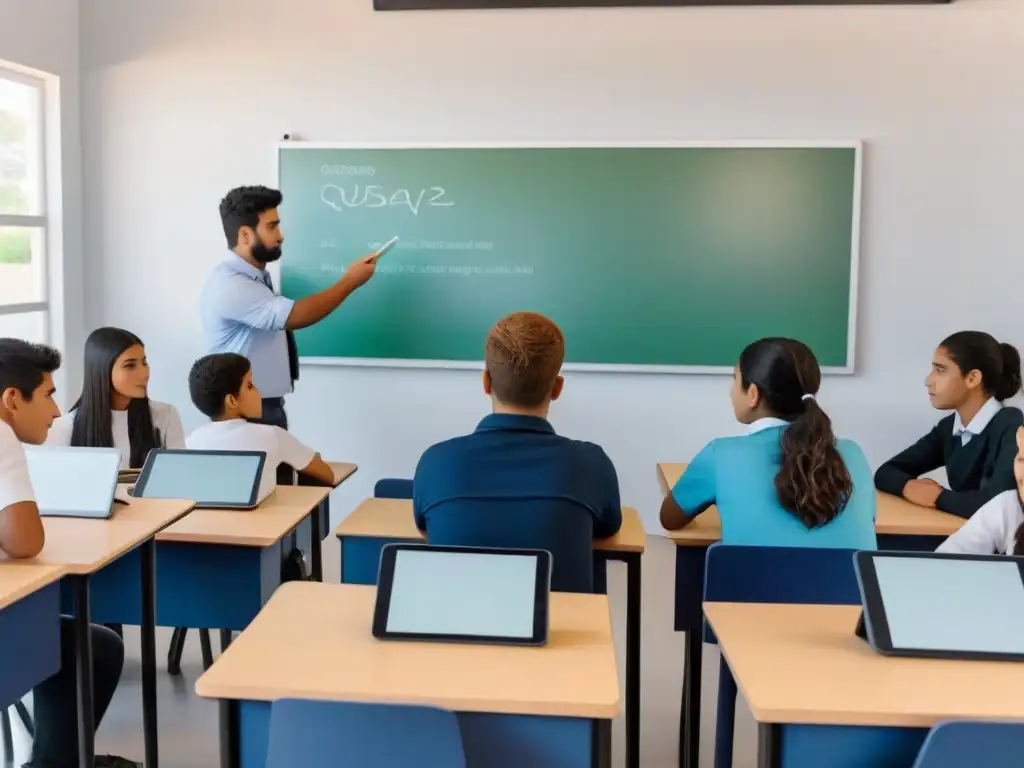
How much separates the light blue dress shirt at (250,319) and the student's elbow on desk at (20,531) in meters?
2.00

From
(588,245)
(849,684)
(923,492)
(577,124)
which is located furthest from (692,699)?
(577,124)

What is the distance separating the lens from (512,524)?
6.06 feet

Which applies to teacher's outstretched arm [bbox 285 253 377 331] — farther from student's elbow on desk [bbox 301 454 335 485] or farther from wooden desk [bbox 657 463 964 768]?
wooden desk [bbox 657 463 964 768]

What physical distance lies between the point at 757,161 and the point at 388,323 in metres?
1.91

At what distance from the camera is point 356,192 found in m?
4.67

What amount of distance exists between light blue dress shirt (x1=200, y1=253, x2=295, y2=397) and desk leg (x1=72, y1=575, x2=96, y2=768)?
1.87m

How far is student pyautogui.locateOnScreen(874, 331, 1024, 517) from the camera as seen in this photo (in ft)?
9.47

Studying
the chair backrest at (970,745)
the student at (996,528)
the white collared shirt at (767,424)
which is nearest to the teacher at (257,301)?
the white collared shirt at (767,424)

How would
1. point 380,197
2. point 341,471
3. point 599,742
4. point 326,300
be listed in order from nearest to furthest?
1. point 599,742
2. point 341,471
3. point 326,300
4. point 380,197

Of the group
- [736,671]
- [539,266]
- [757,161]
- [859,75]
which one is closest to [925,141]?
[859,75]

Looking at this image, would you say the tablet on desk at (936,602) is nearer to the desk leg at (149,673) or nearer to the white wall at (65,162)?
the desk leg at (149,673)

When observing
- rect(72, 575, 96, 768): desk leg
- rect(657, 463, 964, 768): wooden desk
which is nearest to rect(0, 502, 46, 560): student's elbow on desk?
rect(72, 575, 96, 768): desk leg

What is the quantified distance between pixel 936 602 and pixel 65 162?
4529 mm

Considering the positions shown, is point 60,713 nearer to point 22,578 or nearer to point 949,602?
point 22,578
